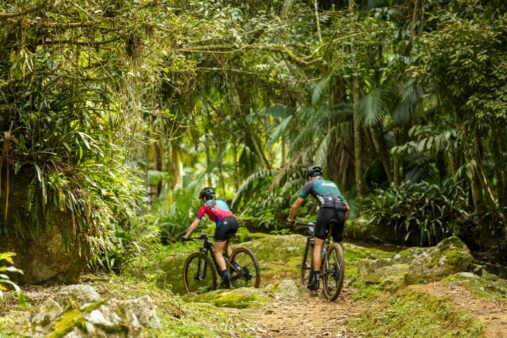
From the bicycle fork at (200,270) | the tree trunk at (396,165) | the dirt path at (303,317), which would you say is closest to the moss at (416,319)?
the dirt path at (303,317)

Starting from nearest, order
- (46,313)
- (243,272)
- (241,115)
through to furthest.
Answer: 1. (46,313)
2. (243,272)
3. (241,115)

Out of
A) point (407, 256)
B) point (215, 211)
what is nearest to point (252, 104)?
point (215, 211)

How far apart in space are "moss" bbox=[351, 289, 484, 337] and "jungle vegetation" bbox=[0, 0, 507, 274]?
3483mm

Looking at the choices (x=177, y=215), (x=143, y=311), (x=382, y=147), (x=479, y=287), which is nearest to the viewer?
(x=143, y=311)

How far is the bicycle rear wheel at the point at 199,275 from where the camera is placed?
35.8ft

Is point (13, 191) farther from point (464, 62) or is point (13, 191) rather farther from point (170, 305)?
point (464, 62)

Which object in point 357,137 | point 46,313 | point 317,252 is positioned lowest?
point 317,252

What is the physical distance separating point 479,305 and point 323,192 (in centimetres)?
335

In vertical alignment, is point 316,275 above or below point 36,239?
below

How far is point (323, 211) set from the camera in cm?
948

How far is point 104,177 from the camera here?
8.70m

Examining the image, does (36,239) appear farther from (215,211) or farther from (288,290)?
(288,290)

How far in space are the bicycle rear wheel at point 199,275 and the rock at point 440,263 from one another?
354cm

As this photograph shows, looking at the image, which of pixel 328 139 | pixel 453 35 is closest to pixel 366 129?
pixel 328 139
